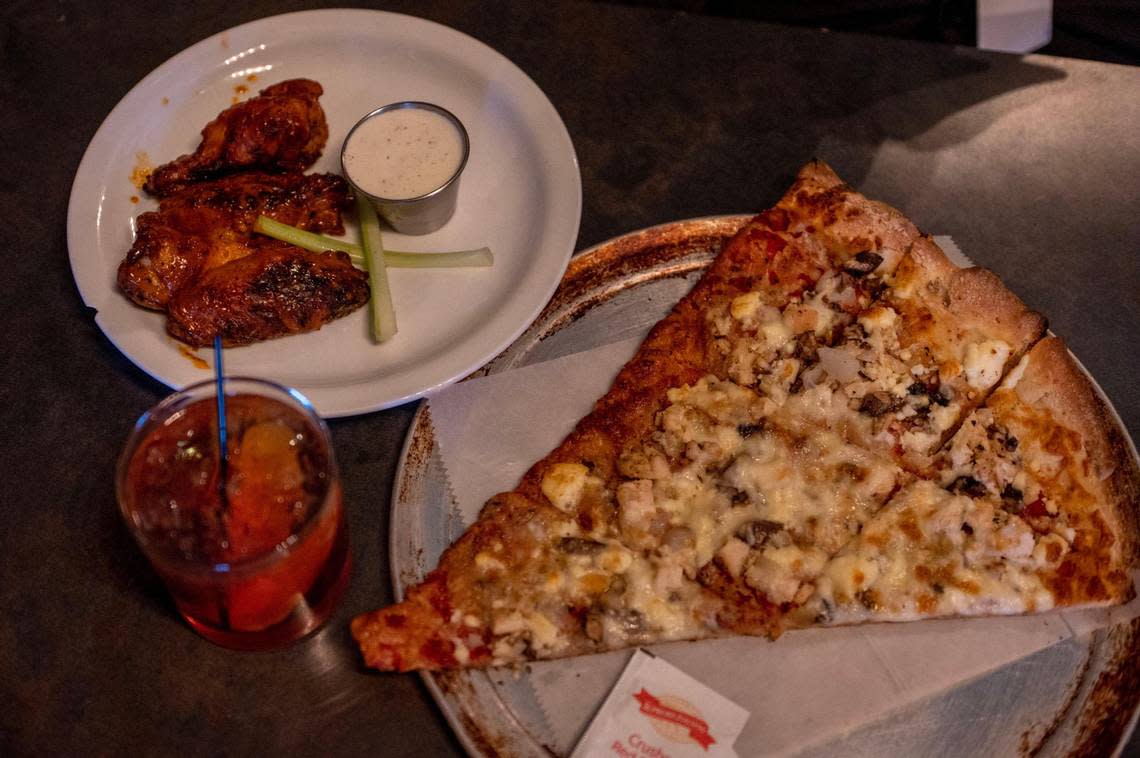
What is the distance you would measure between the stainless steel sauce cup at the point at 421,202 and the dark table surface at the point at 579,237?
0.51m

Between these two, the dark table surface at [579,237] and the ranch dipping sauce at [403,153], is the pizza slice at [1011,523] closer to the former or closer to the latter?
the dark table surface at [579,237]

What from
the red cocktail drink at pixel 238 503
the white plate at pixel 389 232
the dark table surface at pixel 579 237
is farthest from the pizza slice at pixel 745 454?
the white plate at pixel 389 232

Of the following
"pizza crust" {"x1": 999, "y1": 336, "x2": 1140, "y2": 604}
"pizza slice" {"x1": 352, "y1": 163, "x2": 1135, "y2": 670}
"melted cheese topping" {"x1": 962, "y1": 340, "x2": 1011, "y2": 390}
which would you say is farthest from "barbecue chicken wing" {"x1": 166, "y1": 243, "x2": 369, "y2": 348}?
"pizza crust" {"x1": 999, "y1": 336, "x2": 1140, "y2": 604}

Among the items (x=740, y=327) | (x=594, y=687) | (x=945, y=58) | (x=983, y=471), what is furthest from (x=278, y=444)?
(x=945, y=58)

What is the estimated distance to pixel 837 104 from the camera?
375 centimetres

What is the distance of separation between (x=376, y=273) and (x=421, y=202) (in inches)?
10.3

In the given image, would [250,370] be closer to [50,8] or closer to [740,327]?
[740,327]

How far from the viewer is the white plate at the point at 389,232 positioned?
2.80 m

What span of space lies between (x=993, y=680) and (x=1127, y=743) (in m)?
0.40

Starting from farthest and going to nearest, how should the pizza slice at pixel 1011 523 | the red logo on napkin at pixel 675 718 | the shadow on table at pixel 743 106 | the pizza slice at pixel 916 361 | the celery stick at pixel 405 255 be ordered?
1. the shadow on table at pixel 743 106
2. the celery stick at pixel 405 255
3. the pizza slice at pixel 916 361
4. the pizza slice at pixel 1011 523
5. the red logo on napkin at pixel 675 718

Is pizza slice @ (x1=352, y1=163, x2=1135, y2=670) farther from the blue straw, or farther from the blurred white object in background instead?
the blurred white object in background

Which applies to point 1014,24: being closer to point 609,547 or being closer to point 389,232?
point 389,232

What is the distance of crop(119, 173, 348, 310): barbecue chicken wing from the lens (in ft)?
9.24

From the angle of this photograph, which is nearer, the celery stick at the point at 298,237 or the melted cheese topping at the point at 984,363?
the melted cheese topping at the point at 984,363
